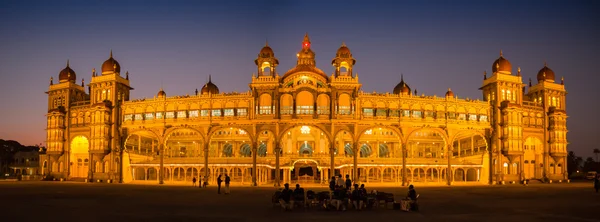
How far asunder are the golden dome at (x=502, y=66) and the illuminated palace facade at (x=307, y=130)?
20cm

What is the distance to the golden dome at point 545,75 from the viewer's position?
87.0 meters

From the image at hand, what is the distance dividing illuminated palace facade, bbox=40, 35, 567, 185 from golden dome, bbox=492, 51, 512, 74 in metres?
0.20

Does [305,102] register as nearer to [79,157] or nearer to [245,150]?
[245,150]

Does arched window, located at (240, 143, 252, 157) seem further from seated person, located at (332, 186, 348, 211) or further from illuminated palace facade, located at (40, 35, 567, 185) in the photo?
seated person, located at (332, 186, 348, 211)

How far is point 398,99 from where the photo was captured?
232 ft

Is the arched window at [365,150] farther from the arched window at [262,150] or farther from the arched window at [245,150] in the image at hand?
the arched window at [245,150]

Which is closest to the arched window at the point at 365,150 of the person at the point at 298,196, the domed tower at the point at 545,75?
the domed tower at the point at 545,75

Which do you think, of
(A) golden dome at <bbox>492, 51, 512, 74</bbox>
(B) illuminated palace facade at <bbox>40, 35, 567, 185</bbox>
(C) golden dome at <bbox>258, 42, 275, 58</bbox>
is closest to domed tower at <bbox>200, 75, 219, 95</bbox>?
(B) illuminated palace facade at <bbox>40, 35, 567, 185</bbox>

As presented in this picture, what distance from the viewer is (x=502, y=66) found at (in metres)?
80.5

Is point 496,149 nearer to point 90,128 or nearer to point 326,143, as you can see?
point 326,143

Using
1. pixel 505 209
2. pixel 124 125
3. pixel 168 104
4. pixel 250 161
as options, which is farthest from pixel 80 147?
pixel 505 209

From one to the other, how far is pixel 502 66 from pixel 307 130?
3039cm

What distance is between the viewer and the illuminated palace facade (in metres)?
68.3

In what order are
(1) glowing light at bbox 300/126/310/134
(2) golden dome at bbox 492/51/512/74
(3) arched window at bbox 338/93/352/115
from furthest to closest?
1. (2) golden dome at bbox 492/51/512/74
2. (1) glowing light at bbox 300/126/310/134
3. (3) arched window at bbox 338/93/352/115
